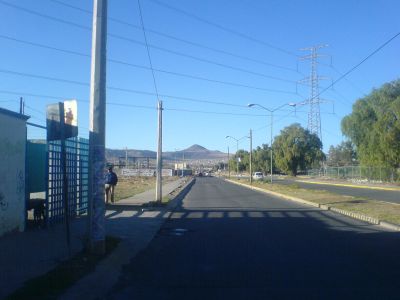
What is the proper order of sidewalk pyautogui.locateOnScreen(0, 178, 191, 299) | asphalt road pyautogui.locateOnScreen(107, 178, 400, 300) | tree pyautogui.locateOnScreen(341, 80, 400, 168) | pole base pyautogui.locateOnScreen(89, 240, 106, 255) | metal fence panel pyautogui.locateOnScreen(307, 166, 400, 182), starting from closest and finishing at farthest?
asphalt road pyautogui.locateOnScreen(107, 178, 400, 300), sidewalk pyautogui.locateOnScreen(0, 178, 191, 299), pole base pyautogui.locateOnScreen(89, 240, 106, 255), tree pyautogui.locateOnScreen(341, 80, 400, 168), metal fence panel pyautogui.locateOnScreen(307, 166, 400, 182)

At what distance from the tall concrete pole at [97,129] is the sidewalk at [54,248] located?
0.61 meters

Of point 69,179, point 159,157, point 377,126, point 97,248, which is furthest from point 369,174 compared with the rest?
point 97,248

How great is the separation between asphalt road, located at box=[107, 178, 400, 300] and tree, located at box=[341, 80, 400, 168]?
134 feet

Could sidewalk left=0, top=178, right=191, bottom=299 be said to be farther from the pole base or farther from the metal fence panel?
the metal fence panel

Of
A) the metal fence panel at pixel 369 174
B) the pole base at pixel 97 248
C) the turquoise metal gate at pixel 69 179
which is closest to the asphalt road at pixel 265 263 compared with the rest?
the pole base at pixel 97 248

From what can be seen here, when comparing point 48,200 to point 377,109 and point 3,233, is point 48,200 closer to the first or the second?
point 3,233

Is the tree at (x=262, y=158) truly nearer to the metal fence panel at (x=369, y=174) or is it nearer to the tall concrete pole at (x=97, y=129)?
the metal fence panel at (x=369, y=174)

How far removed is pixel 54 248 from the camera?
38.1 feet

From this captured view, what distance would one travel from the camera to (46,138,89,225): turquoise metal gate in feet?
50.9

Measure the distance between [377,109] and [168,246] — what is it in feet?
183

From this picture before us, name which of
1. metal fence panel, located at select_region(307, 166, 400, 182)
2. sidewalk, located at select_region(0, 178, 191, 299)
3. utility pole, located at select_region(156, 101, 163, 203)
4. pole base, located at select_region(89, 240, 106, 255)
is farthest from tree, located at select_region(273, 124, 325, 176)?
pole base, located at select_region(89, 240, 106, 255)

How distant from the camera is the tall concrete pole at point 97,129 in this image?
11.4 m

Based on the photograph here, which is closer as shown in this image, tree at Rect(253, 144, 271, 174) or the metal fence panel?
the metal fence panel

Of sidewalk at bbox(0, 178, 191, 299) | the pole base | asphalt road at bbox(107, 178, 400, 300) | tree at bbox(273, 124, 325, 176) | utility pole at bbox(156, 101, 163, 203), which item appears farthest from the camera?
tree at bbox(273, 124, 325, 176)
